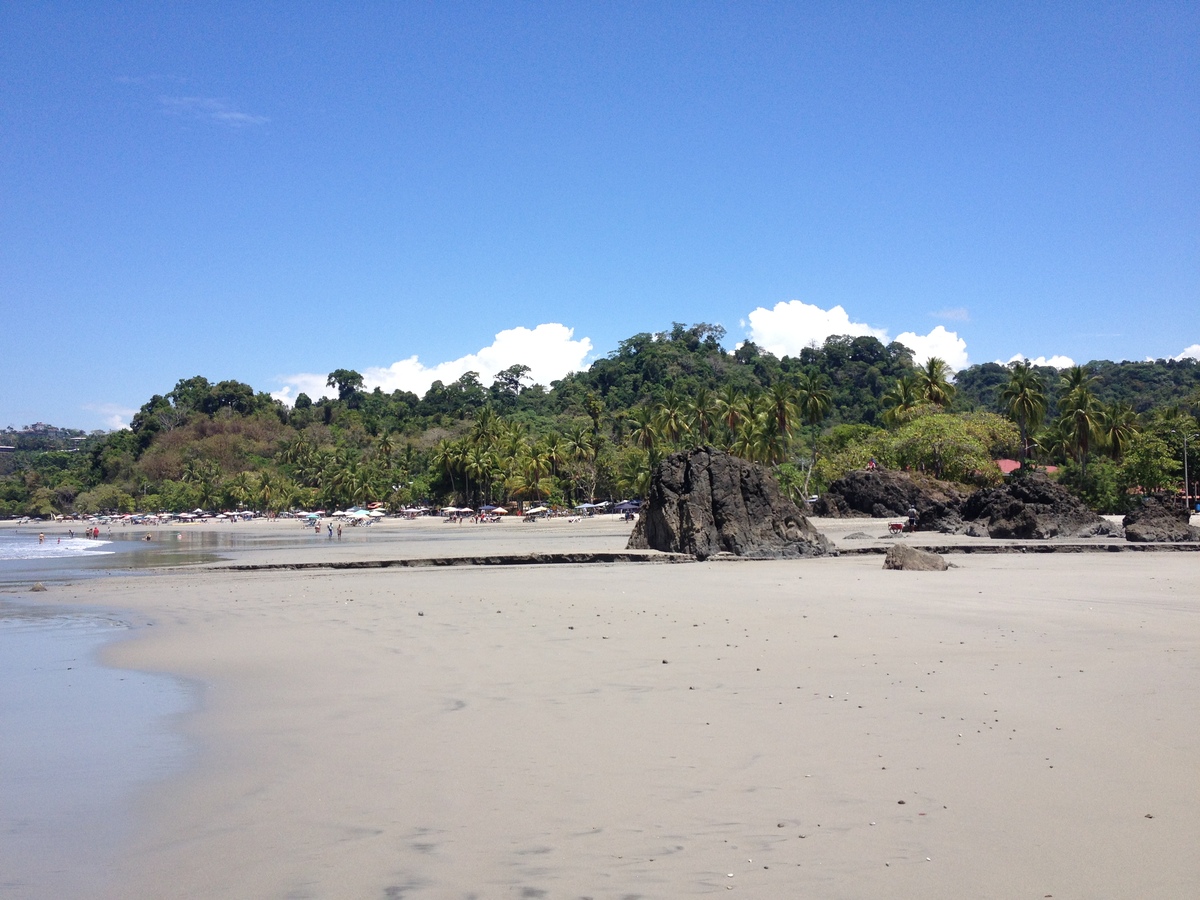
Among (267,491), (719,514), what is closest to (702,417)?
(267,491)

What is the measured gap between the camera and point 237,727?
8312mm

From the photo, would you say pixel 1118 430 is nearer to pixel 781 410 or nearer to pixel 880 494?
pixel 781 410

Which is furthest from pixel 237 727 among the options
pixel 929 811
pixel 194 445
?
pixel 194 445

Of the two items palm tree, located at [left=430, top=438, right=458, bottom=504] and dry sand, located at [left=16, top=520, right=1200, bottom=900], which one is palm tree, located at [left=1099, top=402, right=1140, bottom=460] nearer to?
palm tree, located at [left=430, top=438, right=458, bottom=504]

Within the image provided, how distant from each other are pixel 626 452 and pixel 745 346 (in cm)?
8732

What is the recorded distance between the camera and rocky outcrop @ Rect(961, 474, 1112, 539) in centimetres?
3250

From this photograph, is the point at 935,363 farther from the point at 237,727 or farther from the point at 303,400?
the point at 303,400

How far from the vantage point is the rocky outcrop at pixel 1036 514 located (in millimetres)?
32500

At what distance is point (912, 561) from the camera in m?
22.5

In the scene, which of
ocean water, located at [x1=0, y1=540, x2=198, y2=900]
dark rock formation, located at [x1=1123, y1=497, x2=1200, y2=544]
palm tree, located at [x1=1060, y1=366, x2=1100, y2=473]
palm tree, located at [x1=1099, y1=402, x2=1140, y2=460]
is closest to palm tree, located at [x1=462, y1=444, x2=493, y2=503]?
palm tree, located at [x1=1060, y1=366, x2=1100, y2=473]

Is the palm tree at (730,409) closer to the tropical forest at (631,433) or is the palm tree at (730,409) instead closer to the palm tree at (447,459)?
the tropical forest at (631,433)

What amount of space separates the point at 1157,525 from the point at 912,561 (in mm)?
14123

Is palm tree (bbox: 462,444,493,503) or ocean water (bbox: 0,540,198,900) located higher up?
palm tree (bbox: 462,444,493,503)

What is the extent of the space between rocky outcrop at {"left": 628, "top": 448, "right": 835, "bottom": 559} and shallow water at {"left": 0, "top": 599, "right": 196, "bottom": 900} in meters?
18.2
